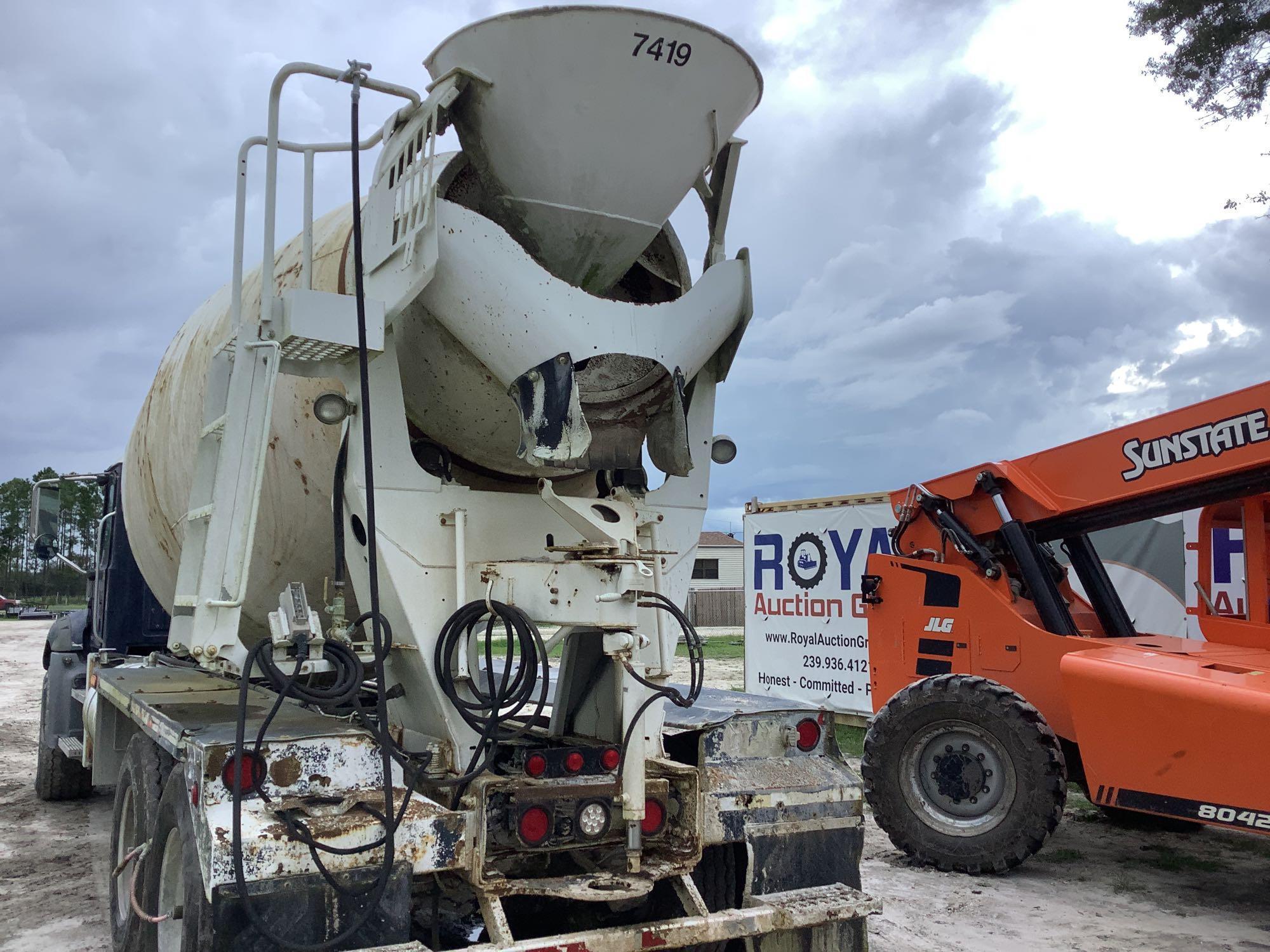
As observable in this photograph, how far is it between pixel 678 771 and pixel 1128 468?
149 inches

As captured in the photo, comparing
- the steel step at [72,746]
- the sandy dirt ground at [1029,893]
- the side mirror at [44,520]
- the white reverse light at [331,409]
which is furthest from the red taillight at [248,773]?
the side mirror at [44,520]

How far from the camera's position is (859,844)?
4.29 meters

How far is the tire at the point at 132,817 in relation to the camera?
4.14m

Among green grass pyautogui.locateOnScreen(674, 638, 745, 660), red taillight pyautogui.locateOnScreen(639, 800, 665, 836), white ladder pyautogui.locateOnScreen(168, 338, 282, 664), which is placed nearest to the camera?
white ladder pyautogui.locateOnScreen(168, 338, 282, 664)

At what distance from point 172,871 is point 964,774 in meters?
4.43

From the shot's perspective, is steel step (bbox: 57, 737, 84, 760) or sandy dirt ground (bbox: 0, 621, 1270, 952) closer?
sandy dirt ground (bbox: 0, 621, 1270, 952)

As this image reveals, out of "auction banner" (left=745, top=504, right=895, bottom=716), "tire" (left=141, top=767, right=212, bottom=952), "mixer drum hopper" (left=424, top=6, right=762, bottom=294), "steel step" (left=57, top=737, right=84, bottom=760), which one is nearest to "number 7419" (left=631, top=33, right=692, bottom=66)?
"mixer drum hopper" (left=424, top=6, right=762, bottom=294)

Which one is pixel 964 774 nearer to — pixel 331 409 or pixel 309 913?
pixel 309 913

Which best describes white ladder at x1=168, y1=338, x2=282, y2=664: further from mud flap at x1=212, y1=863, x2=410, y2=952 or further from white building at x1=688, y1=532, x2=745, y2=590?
white building at x1=688, y1=532, x2=745, y2=590

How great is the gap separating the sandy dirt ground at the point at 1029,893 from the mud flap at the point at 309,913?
2.53 metres

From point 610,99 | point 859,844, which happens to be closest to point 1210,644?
point 859,844

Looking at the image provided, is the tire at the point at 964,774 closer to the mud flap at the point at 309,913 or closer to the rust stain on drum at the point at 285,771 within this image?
the mud flap at the point at 309,913

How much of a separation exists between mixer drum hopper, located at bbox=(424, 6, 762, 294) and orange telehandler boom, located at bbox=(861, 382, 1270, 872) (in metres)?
3.52

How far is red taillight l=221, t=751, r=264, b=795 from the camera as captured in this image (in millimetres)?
3283
